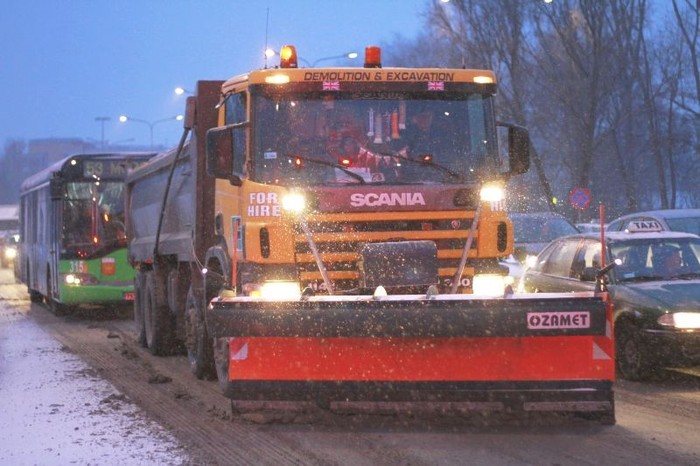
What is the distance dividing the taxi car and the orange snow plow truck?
A: 2243 millimetres

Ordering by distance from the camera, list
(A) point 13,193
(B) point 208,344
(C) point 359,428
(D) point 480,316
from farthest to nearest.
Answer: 1. (A) point 13,193
2. (B) point 208,344
3. (C) point 359,428
4. (D) point 480,316

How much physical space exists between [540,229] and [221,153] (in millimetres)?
15045

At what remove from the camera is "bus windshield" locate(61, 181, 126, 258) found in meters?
22.3

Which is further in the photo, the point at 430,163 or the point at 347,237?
the point at 430,163

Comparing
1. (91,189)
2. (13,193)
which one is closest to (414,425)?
(91,189)

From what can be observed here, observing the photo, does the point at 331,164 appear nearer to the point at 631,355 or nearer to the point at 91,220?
the point at 631,355

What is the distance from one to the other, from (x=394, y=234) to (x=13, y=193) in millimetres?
153377

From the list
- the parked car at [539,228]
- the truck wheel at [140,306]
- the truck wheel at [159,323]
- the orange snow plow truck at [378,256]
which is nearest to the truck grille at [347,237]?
the orange snow plow truck at [378,256]

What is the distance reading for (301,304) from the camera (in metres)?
8.51

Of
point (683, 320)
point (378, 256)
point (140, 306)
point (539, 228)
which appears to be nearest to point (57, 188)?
point (140, 306)

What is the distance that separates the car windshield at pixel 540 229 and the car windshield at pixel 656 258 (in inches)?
417

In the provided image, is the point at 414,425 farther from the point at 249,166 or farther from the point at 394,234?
the point at 249,166

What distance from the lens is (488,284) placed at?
9.84 m

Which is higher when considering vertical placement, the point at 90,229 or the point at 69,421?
the point at 90,229
